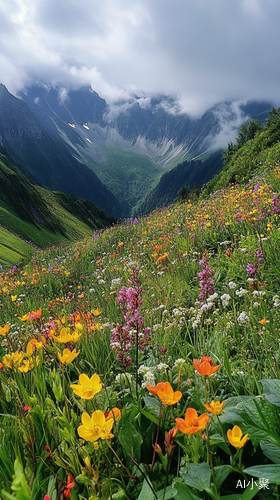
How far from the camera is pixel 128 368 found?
2621 mm

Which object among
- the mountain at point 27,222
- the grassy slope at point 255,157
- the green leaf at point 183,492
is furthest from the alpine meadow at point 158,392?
the mountain at point 27,222

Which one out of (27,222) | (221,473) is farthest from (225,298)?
(27,222)

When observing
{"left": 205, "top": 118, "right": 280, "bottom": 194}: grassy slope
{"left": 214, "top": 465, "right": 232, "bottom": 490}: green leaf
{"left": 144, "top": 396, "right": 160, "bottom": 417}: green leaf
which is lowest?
{"left": 144, "top": 396, "right": 160, "bottom": 417}: green leaf

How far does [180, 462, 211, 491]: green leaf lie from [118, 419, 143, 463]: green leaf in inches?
15.2

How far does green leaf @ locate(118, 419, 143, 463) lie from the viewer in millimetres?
1530

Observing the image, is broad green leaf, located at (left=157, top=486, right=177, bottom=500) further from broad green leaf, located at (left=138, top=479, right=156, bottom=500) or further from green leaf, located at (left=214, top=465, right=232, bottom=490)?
green leaf, located at (left=214, top=465, right=232, bottom=490)

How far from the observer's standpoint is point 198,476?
3.98ft

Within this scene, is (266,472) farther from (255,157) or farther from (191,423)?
(255,157)

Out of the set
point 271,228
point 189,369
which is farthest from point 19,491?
point 271,228

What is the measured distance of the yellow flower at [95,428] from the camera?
1.18 metres

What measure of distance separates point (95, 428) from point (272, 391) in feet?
3.25

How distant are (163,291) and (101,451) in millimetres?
3149

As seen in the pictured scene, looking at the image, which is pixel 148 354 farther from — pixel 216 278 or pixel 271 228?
pixel 271 228

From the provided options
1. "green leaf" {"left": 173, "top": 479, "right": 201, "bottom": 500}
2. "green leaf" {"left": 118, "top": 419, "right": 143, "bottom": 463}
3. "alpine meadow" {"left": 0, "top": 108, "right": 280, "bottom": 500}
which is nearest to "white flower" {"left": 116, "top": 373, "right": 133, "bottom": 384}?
"alpine meadow" {"left": 0, "top": 108, "right": 280, "bottom": 500}
